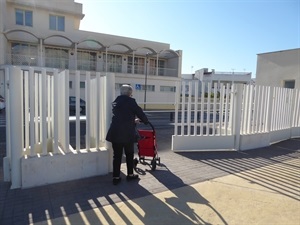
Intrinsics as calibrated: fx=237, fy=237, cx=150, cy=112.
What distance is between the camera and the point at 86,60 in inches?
1001

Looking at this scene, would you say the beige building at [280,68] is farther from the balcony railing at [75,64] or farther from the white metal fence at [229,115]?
the balcony railing at [75,64]

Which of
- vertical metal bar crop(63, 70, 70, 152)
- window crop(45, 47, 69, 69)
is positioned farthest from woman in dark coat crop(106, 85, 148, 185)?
window crop(45, 47, 69, 69)

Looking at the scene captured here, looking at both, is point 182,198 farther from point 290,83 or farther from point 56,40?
point 56,40

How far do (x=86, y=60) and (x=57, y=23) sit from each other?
4587mm

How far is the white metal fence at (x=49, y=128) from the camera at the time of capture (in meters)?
3.78

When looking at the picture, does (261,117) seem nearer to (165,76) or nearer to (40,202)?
(40,202)

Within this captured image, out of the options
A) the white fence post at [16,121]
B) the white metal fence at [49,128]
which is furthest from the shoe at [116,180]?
the white fence post at [16,121]

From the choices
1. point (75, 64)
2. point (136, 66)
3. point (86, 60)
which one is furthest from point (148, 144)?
point (136, 66)

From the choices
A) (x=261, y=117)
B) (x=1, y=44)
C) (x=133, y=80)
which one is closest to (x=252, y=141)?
(x=261, y=117)

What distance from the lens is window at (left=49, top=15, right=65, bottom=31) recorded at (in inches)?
945

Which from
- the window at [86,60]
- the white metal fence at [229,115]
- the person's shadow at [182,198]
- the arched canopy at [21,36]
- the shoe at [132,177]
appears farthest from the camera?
the window at [86,60]

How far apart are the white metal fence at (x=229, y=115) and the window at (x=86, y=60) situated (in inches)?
784

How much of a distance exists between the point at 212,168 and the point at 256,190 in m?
1.24

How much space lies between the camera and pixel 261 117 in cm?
747
